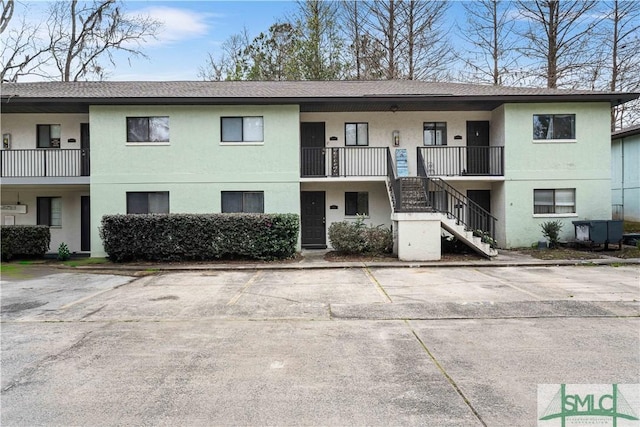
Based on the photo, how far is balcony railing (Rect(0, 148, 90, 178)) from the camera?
15297mm

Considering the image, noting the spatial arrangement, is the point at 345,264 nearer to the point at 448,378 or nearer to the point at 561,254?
the point at 561,254

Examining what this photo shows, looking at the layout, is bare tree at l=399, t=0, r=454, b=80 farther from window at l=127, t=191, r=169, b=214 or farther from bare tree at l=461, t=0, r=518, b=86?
window at l=127, t=191, r=169, b=214

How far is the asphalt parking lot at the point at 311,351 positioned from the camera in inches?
144

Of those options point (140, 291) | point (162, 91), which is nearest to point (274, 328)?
point (140, 291)

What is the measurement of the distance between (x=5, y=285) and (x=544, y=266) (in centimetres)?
1410

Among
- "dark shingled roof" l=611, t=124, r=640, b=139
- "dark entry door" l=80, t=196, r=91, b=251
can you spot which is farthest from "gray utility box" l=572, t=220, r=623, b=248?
"dark entry door" l=80, t=196, r=91, b=251

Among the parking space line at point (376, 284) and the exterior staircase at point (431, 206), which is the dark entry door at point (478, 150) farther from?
the parking space line at point (376, 284)

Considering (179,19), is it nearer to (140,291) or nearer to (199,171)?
(199,171)

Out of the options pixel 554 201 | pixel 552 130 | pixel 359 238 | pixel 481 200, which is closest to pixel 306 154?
pixel 359 238

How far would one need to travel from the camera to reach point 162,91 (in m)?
15.9

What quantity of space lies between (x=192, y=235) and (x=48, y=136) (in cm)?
799

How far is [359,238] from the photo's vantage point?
1345cm

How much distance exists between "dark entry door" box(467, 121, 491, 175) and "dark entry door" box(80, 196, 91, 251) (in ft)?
48.7

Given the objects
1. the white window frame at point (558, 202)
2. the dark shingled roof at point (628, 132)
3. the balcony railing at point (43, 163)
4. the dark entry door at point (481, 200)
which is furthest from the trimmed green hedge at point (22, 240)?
the dark shingled roof at point (628, 132)
